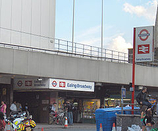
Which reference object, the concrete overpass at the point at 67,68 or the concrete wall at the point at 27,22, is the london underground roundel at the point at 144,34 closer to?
the concrete overpass at the point at 67,68

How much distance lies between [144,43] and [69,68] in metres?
12.2

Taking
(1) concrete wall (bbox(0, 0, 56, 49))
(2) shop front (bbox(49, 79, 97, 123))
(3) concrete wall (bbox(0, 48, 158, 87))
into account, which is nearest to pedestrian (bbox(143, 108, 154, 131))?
(3) concrete wall (bbox(0, 48, 158, 87))

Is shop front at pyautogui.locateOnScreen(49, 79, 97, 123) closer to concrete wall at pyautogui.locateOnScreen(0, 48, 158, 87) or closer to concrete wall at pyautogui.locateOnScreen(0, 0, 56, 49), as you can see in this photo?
concrete wall at pyautogui.locateOnScreen(0, 48, 158, 87)

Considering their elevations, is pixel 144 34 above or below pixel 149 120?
above

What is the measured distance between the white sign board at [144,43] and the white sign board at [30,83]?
11298mm

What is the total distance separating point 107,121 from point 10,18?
55.3 feet

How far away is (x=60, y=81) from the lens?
28.3 metres

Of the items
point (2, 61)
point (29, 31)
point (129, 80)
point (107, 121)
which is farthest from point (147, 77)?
point (107, 121)

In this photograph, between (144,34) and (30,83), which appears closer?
(144,34)

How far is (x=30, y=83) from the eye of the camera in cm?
2891

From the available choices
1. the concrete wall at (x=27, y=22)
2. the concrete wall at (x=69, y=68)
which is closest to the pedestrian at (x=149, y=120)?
the concrete wall at (x=69, y=68)

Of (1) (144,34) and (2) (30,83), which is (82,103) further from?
(1) (144,34)

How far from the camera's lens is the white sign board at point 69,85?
27859 millimetres

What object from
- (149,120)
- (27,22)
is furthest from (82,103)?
(149,120)
